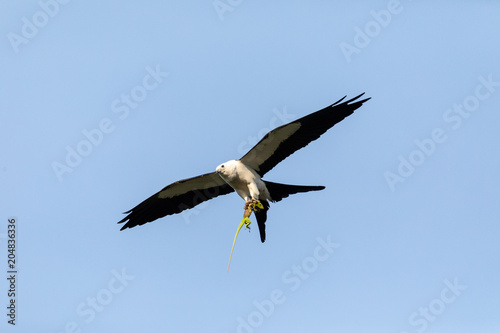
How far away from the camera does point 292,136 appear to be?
47.6ft

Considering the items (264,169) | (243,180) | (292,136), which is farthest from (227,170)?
(292,136)

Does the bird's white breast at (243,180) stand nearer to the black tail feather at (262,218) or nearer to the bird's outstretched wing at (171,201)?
the black tail feather at (262,218)

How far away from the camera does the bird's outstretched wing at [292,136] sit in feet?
46.5

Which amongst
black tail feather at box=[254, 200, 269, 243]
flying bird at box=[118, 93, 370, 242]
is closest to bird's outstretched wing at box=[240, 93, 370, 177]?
flying bird at box=[118, 93, 370, 242]

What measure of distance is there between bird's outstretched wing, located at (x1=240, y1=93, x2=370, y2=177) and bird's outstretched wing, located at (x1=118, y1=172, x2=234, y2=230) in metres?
1.00

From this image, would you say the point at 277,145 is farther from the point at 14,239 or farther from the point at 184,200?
the point at 14,239

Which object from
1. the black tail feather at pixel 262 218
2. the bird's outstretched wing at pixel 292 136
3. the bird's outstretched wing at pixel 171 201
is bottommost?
the black tail feather at pixel 262 218

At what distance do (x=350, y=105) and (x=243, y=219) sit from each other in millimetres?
2650

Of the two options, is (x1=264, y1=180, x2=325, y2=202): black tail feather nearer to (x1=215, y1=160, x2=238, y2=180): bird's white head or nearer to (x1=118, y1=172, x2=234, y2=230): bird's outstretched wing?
(x1=215, y1=160, x2=238, y2=180): bird's white head

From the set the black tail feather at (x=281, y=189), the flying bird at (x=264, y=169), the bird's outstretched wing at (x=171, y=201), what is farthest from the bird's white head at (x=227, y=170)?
the bird's outstretched wing at (x=171, y=201)

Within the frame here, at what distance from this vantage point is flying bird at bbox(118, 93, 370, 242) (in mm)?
14250

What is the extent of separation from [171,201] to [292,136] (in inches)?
108

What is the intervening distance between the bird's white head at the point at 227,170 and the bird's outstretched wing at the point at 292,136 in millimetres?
364

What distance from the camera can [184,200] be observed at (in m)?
15.6
